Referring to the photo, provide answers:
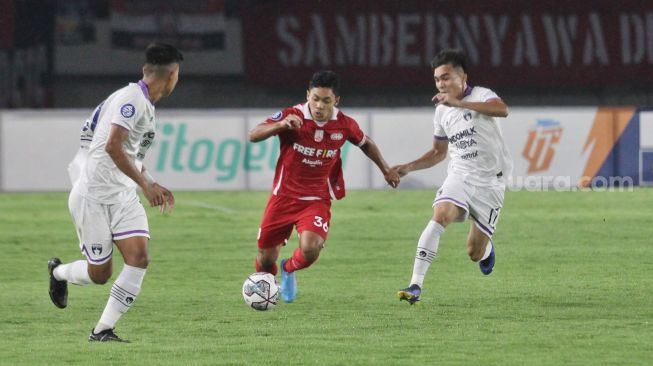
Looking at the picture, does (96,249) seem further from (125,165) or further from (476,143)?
(476,143)

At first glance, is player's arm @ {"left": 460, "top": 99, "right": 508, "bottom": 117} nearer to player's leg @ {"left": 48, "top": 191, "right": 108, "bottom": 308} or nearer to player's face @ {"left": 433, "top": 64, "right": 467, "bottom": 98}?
player's face @ {"left": 433, "top": 64, "right": 467, "bottom": 98}

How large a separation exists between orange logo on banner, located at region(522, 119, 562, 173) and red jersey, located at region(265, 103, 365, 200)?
442 inches

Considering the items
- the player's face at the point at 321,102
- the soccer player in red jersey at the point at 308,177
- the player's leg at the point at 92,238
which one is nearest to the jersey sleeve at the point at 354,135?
the soccer player in red jersey at the point at 308,177

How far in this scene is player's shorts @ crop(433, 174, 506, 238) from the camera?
9.73 meters

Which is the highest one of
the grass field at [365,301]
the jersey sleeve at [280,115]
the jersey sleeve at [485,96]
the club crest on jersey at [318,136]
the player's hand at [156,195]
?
the jersey sleeve at [485,96]

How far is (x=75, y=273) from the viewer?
837 centimetres

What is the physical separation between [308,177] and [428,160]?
1012 millimetres

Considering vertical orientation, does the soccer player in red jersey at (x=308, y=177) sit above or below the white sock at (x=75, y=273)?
above

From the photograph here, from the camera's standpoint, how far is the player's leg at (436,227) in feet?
30.3

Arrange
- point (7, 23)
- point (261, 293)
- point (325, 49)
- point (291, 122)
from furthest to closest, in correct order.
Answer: point (325, 49) → point (7, 23) → point (261, 293) → point (291, 122)

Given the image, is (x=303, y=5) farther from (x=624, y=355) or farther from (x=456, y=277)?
(x=624, y=355)

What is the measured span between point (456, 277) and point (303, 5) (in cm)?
1424

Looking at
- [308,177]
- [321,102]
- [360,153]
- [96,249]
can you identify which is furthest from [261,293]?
[360,153]

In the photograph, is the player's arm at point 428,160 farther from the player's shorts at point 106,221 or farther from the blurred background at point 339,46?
the blurred background at point 339,46
